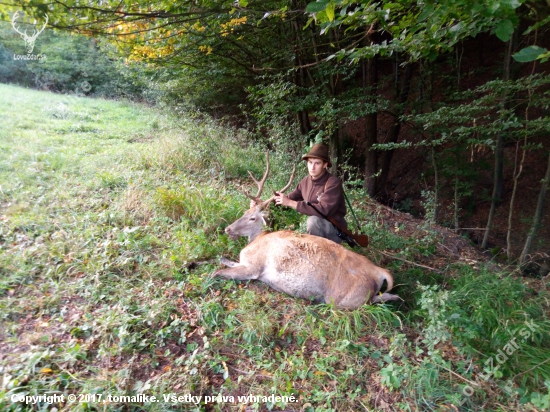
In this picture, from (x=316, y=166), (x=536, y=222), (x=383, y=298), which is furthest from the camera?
(x=536, y=222)

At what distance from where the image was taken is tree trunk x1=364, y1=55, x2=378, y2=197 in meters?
7.42

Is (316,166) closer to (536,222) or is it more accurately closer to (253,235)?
(253,235)

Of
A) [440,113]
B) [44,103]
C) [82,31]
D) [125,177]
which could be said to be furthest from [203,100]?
[440,113]

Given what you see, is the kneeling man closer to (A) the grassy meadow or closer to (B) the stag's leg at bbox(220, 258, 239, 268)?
(A) the grassy meadow

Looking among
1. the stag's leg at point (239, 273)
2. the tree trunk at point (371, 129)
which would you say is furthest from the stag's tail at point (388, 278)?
the tree trunk at point (371, 129)

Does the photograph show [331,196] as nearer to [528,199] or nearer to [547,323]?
Answer: [547,323]

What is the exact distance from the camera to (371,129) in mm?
8094

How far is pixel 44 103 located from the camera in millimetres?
11852

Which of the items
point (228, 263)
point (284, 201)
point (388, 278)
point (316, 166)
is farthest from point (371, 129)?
point (228, 263)

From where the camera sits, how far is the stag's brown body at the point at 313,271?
3.32 meters

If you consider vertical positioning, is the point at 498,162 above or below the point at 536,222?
above

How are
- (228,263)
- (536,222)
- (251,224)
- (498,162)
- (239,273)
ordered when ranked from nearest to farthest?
(239,273) → (228,263) → (251,224) → (536,222) → (498,162)

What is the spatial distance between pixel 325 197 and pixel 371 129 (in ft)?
16.2

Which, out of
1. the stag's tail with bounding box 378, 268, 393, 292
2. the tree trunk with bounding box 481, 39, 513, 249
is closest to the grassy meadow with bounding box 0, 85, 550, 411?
the stag's tail with bounding box 378, 268, 393, 292
